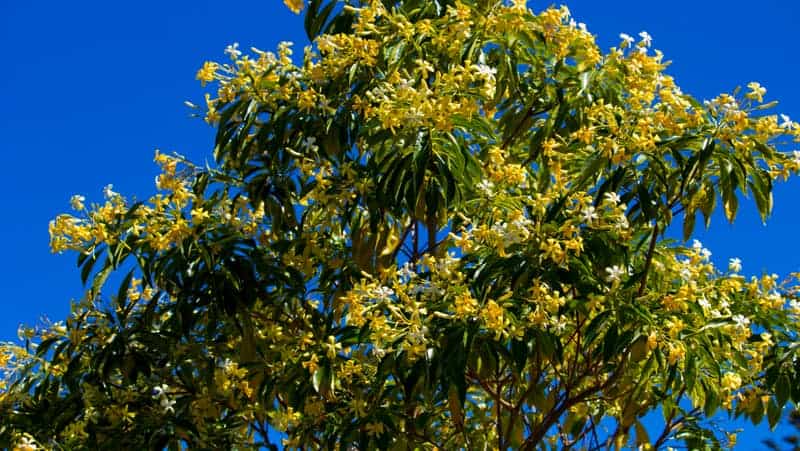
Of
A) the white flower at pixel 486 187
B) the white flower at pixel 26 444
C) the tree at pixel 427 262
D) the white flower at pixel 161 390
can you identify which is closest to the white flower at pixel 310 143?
the tree at pixel 427 262

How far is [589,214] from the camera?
343 centimetres

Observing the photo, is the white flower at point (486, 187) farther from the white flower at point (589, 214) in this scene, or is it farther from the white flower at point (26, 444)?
the white flower at point (26, 444)

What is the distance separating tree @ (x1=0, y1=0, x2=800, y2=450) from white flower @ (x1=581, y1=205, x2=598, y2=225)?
16mm

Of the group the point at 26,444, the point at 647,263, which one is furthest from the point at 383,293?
the point at 26,444

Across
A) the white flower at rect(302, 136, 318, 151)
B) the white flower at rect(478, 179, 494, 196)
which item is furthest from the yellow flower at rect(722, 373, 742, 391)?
the white flower at rect(302, 136, 318, 151)

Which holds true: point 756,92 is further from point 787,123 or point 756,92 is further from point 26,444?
point 26,444

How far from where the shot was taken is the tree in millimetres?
3447

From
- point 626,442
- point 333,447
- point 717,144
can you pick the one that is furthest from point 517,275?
point 626,442

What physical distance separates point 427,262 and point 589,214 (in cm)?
54

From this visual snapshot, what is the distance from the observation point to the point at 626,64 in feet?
13.5

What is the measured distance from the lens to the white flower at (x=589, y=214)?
3424mm

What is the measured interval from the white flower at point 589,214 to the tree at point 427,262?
0.02 m

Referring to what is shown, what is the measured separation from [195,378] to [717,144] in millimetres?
2081

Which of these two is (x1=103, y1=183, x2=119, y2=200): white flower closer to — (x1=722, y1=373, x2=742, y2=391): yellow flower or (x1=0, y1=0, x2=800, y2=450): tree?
(x1=0, y1=0, x2=800, y2=450): tree
